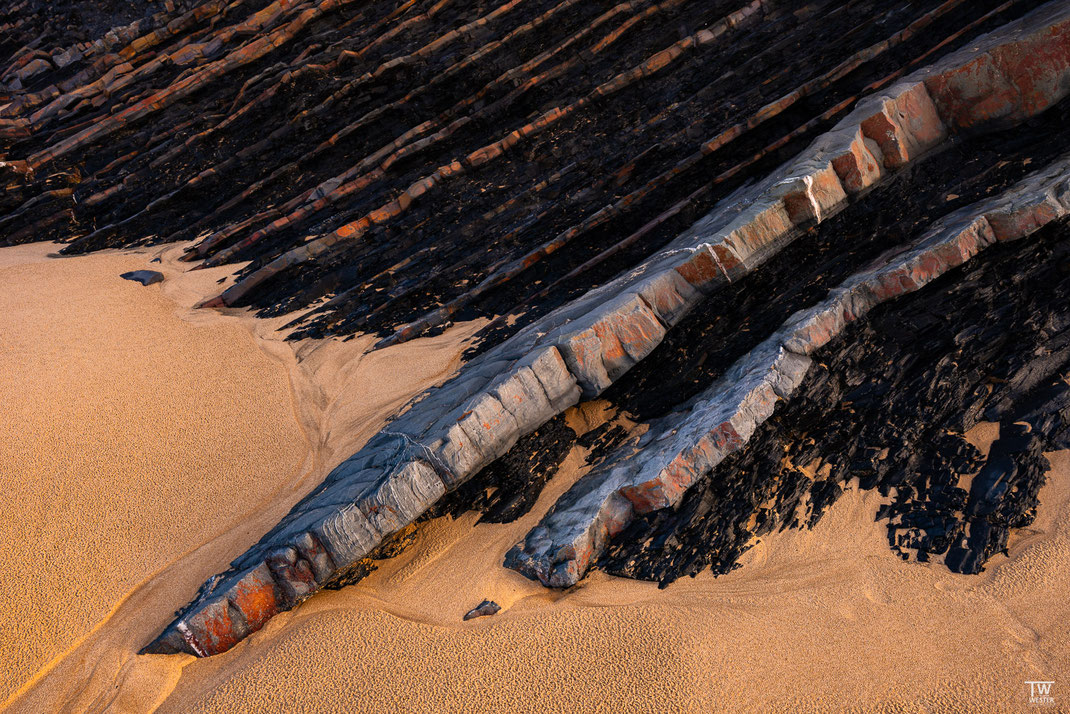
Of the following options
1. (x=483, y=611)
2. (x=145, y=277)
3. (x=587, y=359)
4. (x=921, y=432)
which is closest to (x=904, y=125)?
(x=921, y=432)

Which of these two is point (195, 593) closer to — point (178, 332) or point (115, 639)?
point (115, 639)

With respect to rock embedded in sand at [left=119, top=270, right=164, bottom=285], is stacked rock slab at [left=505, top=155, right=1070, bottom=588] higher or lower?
lower

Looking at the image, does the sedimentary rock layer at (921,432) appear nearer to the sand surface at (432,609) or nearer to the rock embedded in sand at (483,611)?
the sand surface at (432,609)

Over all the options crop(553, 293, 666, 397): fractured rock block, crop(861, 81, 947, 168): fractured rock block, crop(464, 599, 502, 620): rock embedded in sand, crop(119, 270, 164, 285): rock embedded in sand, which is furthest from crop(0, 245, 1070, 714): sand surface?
crop(119, 270, 164, 285): rock embedded in sand

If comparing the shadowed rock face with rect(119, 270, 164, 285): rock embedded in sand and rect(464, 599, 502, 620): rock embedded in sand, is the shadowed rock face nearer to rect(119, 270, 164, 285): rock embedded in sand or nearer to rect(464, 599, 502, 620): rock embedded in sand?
rect(464, 599, 502, 620): rock embedded in sand

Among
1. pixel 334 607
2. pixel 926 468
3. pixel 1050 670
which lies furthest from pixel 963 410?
pixel 334 607

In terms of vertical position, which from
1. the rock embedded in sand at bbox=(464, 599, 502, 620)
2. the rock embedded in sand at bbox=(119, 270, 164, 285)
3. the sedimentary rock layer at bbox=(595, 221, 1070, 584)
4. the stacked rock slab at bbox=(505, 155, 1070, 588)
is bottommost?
the sedimentary rock layer at bbox=(595, 221, 1070, 584)
